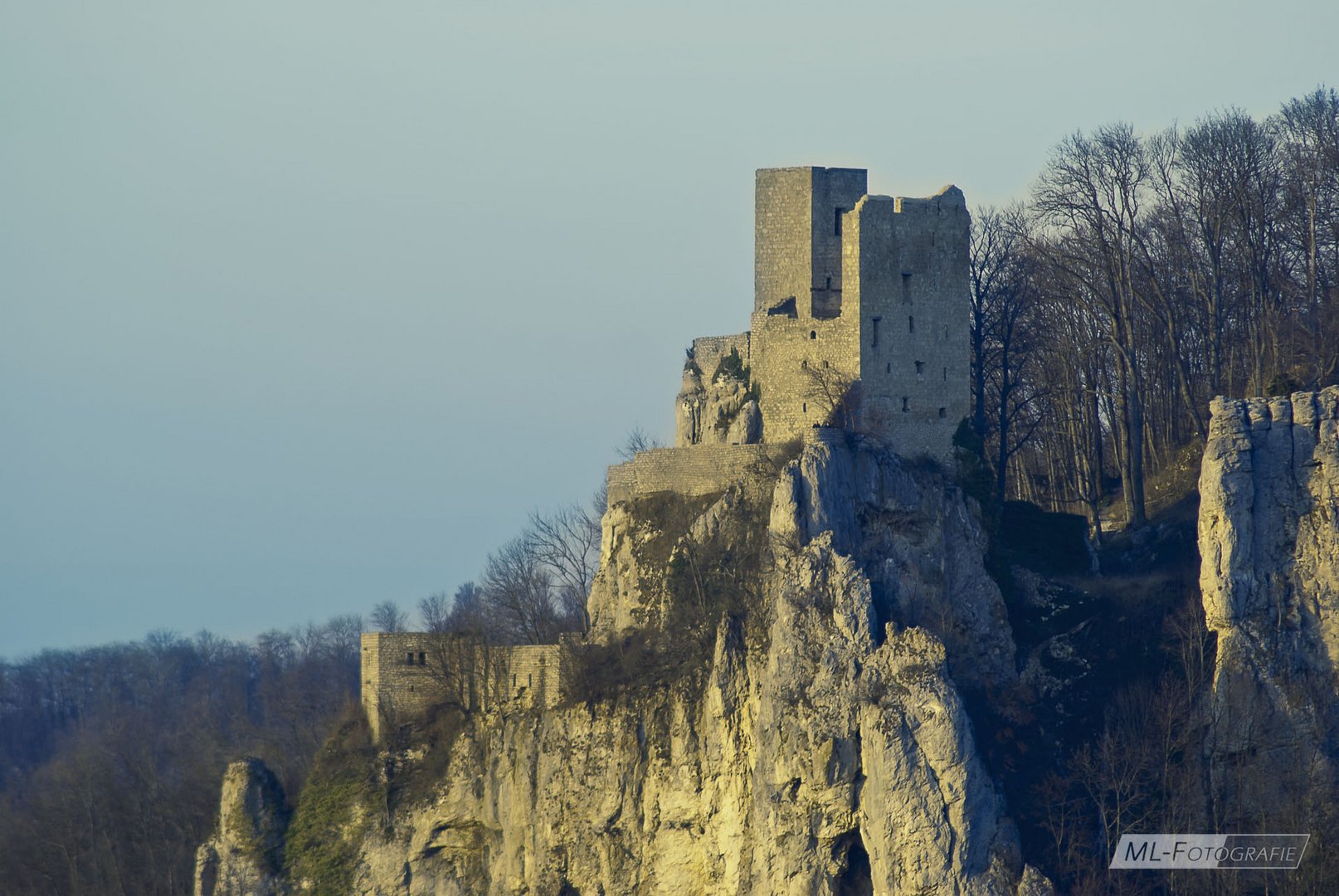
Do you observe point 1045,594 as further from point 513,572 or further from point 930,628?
point 513,572

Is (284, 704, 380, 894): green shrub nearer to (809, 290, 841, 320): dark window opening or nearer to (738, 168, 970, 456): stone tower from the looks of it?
(738, 168, 970, 456): stone tower

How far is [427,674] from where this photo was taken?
78.7 meters

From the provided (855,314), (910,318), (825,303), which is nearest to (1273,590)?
(910,318)

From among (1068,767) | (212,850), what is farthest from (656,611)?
(212,850)

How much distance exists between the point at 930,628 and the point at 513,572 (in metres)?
27.8

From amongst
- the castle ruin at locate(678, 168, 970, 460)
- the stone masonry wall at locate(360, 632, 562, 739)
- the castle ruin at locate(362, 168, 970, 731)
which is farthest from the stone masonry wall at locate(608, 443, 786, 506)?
the stone masonry wall at locate(360, 632, 562, 739)

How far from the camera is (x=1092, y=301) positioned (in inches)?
3410

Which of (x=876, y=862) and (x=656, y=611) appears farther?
(x=656, y=611)

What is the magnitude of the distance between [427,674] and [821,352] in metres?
15.2

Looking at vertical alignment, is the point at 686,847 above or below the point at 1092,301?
below

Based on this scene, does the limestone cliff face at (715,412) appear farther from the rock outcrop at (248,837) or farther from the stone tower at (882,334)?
the rock outcrop at (248,837)

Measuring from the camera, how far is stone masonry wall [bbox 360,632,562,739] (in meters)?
76.7

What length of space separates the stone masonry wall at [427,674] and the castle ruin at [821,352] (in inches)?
3.3

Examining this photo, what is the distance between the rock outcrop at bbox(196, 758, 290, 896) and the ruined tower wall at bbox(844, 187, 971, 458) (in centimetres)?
2182
